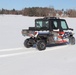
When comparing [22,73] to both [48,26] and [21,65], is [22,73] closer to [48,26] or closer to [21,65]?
[21,65]

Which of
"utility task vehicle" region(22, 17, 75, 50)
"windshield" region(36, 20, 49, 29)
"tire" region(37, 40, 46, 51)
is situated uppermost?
"windshield" region(36, 20, 49, 29)

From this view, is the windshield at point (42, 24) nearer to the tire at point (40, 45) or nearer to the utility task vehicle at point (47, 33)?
the utility task vehicle at point (47, 33)

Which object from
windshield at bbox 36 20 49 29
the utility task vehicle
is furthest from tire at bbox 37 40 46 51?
windshield at bbox 36 20 49 29

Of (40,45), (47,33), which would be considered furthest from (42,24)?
(40,45)

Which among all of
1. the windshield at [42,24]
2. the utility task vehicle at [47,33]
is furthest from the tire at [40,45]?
the windshield at [42,24]

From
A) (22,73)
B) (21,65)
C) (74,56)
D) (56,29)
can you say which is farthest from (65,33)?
(22,73)

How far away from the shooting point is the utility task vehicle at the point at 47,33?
11133mm

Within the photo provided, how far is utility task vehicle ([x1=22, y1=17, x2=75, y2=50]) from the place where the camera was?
1113 cm

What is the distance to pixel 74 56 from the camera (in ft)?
31.2

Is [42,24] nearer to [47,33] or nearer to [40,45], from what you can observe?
[47,33]

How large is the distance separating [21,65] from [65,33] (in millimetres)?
5257

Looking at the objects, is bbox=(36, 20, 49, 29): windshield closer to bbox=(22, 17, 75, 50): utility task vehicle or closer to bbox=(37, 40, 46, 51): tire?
bbox=(22, 17, 75, 50): utility task vehicle

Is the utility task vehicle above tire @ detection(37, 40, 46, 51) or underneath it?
above

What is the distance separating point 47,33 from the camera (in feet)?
37.8
